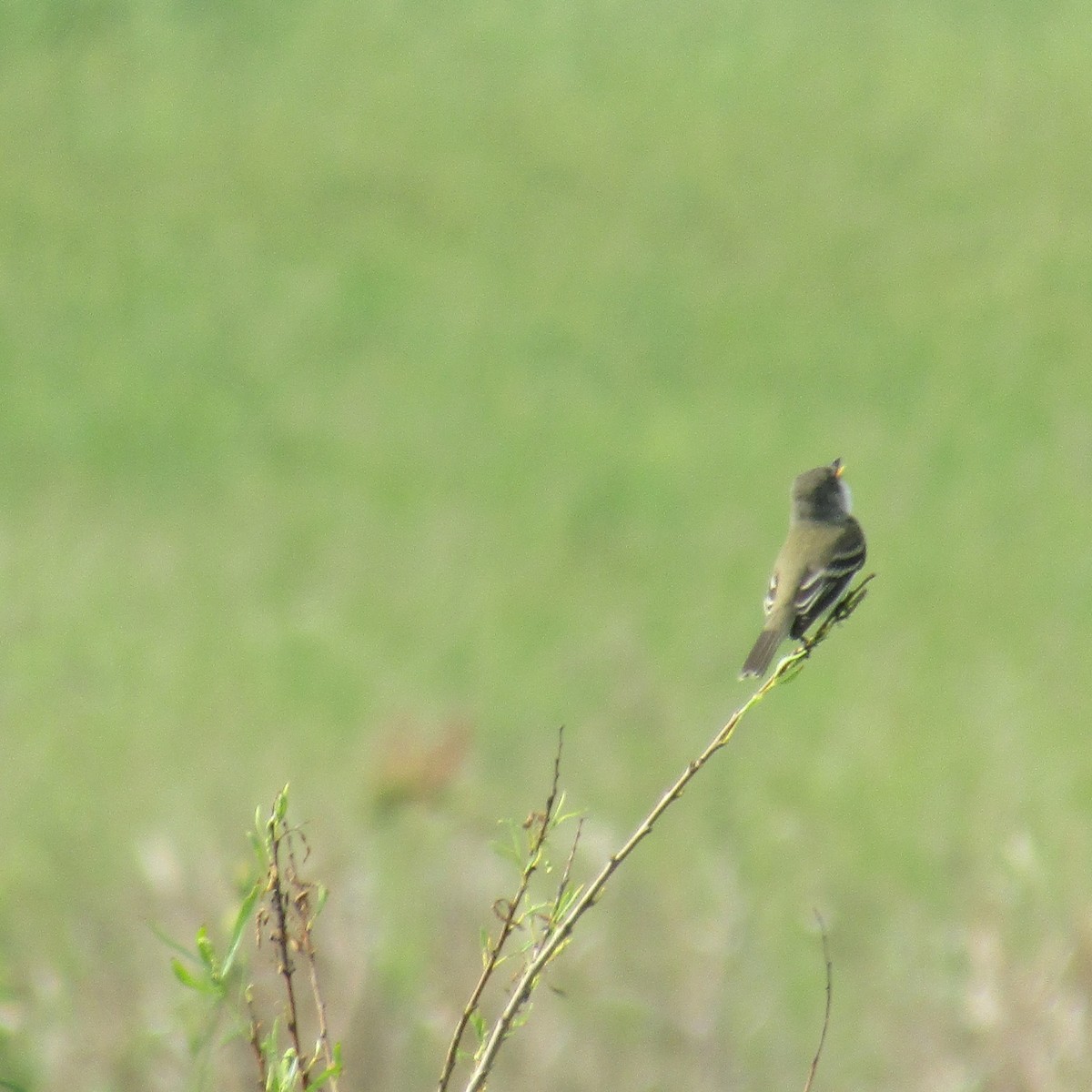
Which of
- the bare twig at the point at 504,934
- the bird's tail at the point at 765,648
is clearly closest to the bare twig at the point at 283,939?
the bare twig at the point at 504,934

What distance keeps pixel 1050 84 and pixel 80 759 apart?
1973 cm

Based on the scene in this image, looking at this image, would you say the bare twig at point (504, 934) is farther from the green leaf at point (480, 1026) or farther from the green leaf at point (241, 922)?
the green leaf at point (241, 922)

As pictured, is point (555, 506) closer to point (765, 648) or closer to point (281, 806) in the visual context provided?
point (765, 648)

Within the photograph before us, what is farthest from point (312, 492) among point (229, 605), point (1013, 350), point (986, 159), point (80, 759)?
point (986, 159)

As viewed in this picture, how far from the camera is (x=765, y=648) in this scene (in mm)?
4977

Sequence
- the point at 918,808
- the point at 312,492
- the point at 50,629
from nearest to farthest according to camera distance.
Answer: the point at 918,808
the point at 50,629
the point at 312,492

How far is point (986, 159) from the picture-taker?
28016 millimetres

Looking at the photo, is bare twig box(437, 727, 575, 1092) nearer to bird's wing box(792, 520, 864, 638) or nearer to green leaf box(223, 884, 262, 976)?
green leaf box(223, 884, 262, 976)

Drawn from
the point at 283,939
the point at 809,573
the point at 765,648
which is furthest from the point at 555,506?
the point at 283,939

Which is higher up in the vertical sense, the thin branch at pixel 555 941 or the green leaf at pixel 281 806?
the green leaf at pixel 281 806

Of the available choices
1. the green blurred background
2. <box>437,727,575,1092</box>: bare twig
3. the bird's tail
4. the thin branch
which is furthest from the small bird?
the thin branch

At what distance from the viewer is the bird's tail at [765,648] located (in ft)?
15.9

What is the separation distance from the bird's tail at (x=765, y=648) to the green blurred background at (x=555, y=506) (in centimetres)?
82

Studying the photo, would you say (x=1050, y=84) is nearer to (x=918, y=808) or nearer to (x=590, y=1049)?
(x=918, y=808)
